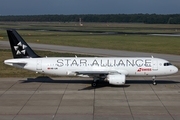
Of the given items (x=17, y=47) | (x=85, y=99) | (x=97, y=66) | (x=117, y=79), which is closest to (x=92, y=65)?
(x=97, y=66)

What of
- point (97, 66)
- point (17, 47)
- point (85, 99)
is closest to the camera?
point (85, 99)

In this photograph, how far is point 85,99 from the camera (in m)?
31.5

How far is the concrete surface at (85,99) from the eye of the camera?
86.0ft

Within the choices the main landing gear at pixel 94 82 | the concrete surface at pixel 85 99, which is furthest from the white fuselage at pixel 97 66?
the concrete surface at pixel 85 99

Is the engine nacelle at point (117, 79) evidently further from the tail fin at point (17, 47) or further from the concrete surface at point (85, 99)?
the tail fin at point (17, 47)

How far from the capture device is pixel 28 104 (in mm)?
29656

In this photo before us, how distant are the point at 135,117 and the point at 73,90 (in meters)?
11.3

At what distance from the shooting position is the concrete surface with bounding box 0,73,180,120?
26.2 meters

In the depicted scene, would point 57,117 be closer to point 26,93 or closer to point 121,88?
point 26,93

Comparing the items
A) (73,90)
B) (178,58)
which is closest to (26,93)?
(73,90)

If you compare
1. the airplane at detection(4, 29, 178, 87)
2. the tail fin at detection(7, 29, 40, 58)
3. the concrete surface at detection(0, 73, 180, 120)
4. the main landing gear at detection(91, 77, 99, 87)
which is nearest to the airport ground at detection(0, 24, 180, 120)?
the concrete surface at detection(0, 73, 180, 120)

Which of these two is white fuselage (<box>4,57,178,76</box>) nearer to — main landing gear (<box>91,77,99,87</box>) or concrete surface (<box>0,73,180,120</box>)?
main landing gear (<box>91,77,99,87</box>)

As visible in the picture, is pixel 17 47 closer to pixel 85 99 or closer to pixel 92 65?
pixel 92 65

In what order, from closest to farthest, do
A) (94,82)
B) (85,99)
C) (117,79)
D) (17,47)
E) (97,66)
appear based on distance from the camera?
(85,99) < (117,79) < (94,82) < (97,66) < (17,47)
